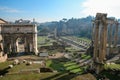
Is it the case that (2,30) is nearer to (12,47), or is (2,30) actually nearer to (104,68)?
(12,47)

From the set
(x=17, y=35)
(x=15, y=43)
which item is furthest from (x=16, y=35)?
(x=15, y=43)

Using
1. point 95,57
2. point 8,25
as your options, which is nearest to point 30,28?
point 8,25

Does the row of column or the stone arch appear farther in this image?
the row of column

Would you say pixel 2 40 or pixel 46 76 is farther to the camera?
pixel 2 40

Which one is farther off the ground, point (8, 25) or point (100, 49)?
point (8, 25)

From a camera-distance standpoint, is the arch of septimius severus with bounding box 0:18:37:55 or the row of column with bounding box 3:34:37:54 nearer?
the arch of septimius severus with bounding box 0:18:37:55

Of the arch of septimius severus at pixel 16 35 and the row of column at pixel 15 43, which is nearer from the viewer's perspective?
the arch of septimius severus at pixel 16 35

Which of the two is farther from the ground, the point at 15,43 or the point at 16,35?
the point at 16,35

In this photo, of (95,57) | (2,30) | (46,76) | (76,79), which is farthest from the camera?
(2,30)

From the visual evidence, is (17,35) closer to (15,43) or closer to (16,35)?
(16,35)

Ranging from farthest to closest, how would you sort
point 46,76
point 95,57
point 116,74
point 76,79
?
point 95,57 → point 116,74 → point 46,76 → point 76,79

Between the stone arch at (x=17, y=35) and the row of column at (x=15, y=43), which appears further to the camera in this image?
the row of column at (x=15, y=43)
